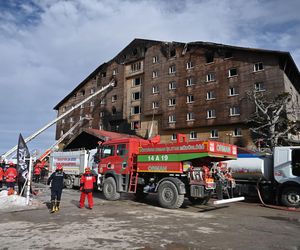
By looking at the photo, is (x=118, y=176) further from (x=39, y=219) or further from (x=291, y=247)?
(x=291, y=247)

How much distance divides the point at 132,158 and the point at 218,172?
4.13 m

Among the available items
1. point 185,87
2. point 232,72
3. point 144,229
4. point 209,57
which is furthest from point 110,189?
point 209,57

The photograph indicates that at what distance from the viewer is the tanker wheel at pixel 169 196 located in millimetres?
11828

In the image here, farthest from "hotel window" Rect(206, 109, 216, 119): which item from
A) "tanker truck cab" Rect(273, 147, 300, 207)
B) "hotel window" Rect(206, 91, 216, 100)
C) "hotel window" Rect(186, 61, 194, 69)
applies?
"tanker truck cab" Rect(273, 147, 300, 207)

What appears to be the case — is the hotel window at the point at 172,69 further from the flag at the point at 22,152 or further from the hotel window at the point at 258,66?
the flag at the point at 22,152

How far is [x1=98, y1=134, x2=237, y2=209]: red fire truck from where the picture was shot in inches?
456

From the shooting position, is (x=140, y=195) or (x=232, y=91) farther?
(x=232, y=91)

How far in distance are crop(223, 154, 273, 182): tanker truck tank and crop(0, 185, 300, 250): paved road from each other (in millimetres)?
3817

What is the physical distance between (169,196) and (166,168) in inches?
44.6

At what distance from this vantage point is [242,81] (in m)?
31.8

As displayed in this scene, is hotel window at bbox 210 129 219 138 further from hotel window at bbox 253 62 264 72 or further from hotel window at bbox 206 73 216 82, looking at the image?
hotel window at bbox 253 62 264 72

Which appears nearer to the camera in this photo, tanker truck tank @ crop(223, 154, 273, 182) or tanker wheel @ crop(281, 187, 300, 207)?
tanker wheel @ crop(281, 187, 300, 207)

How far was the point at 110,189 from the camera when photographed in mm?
14422

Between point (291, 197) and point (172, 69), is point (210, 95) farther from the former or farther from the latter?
point (291, 197)
